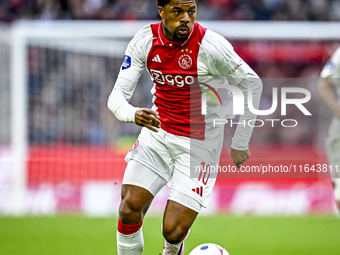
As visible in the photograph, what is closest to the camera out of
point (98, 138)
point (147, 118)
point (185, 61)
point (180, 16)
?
point (147, 118)

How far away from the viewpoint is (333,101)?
416 cm

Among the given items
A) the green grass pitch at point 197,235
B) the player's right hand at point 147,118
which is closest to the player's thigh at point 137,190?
the player's right hand at point 147,118

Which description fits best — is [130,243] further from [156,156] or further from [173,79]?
[173,79]

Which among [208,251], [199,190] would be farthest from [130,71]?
[208,251]

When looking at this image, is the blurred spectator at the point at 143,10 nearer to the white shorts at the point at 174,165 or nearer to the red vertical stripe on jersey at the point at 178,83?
the red vertical stripe on jersey at the point at 178,83

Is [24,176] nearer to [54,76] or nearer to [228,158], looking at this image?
[54,76]

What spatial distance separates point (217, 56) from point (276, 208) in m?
4.73

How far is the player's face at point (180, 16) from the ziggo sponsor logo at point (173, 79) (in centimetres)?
31

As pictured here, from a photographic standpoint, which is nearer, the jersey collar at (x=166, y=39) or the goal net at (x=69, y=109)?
the jersey collar at (x=166, y=39)

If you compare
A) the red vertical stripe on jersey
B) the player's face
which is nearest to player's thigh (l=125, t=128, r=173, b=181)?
the red vertical stripe on jersey

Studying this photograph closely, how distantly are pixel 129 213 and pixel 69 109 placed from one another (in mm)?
4860

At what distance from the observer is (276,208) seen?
796cm

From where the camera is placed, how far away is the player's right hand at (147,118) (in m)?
3.55

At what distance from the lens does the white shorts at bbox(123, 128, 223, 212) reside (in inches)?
154
